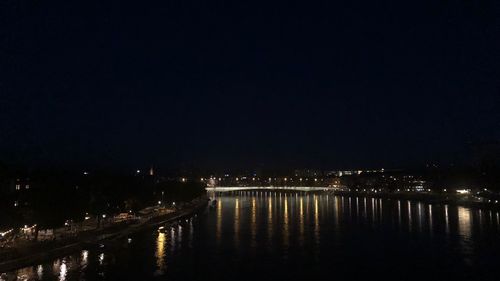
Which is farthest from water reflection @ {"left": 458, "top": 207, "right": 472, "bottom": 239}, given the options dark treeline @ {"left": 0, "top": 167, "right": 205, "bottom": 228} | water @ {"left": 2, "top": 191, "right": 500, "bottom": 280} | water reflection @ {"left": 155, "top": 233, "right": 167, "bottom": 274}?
dark treeline @ {"left": 0, "top": 167, "right": 205, "bottom": 228}

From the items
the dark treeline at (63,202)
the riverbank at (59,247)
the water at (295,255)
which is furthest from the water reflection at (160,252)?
the dark treeline at (63,202)

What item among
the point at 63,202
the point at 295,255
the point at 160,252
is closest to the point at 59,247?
the point at 160,252

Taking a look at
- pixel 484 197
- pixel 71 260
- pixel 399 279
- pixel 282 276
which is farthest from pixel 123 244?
pixel 484 197

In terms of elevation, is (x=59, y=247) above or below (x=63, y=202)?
below

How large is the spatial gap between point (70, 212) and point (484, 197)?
28.7 meters

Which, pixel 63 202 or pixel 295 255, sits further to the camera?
pixel 63 202

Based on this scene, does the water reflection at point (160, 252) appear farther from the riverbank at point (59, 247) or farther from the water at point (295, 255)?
the riverbank at point (59, 247)

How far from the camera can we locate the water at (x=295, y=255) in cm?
1154

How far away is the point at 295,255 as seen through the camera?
550 inches

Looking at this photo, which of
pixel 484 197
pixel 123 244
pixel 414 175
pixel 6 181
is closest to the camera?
pixel 123 244

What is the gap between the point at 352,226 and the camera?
21.5 m

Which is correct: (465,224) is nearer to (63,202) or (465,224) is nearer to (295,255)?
(295,255)

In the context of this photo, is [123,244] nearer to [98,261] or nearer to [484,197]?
[98,261]

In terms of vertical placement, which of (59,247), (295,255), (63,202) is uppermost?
(63,202)
